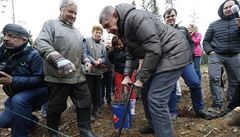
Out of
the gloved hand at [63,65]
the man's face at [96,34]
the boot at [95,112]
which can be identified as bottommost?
the boot at [95,112]

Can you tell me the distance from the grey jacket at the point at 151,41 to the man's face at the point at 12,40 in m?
1.53

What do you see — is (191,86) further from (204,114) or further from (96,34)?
(96,34)

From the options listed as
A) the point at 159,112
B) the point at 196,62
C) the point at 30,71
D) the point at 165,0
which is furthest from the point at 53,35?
the point at 165,0

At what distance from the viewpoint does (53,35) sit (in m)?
3.77

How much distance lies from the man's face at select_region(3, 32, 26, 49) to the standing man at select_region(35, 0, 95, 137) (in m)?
0.38

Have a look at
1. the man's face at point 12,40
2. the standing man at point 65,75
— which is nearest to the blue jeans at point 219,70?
the standing man at point 65,75

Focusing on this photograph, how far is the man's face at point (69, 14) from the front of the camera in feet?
12.4

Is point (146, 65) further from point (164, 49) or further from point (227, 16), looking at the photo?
point (227, 16)

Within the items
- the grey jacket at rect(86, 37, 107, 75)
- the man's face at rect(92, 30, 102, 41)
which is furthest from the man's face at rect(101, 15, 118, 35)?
the man's face at rect(92, 30, 102, 41)

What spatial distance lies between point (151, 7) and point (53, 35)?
60.2 ft

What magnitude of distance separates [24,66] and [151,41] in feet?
6.42

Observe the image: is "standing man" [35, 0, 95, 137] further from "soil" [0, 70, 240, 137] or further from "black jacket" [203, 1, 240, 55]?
"black jacket" [203, 1, 240, 55]

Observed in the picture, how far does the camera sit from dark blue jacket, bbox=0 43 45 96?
3.90m

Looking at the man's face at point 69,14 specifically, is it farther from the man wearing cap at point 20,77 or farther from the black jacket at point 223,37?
the black jacket at point 223,37
